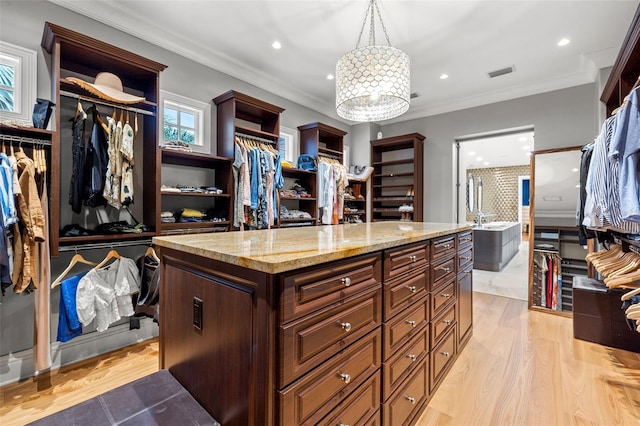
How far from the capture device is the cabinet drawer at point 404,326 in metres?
1.40

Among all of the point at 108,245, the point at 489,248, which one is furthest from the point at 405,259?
the point at 489,248

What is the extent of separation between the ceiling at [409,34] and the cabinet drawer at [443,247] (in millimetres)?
2037

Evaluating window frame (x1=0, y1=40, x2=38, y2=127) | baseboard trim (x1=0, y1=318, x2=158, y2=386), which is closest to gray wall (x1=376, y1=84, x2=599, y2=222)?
baseboard trim (x1=0, y1=318, x2=158, y2=386)

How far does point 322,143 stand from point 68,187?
3615 mm

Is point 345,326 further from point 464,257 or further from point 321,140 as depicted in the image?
point 321,140

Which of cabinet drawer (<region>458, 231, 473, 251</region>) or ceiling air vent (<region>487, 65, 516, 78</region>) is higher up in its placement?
ceiling air vent (<region>487, 65, 516, 78</region>)

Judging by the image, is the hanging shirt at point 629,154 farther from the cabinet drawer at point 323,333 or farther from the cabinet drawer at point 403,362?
the cabinet drawer at point 323,333

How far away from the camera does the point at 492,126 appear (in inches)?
173

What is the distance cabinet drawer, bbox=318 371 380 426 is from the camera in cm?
111

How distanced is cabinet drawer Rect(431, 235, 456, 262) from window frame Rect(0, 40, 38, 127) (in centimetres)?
308

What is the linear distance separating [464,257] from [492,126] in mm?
2880

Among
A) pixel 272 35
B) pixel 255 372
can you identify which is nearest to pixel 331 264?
pixel 255 372

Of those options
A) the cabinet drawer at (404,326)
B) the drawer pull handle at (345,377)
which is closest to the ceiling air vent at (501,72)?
the cabinet drawer at (404,326)

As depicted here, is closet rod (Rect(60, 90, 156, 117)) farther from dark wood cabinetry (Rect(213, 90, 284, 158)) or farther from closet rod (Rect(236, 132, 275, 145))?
closet rod (Rect(236, 132, 275, 145))
